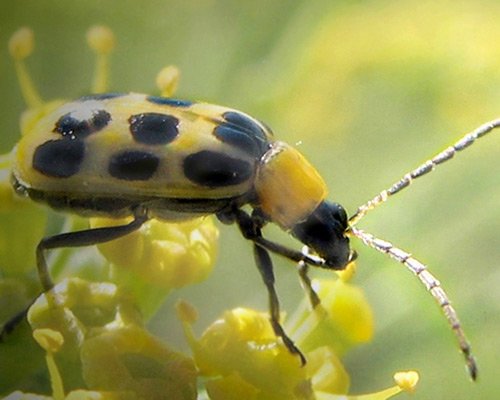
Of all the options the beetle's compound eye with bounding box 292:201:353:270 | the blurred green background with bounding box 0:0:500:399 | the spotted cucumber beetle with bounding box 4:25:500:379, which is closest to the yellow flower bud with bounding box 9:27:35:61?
the blurred green background with bounding box 0:0:500:399

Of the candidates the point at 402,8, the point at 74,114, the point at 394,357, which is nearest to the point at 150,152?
the point at 74,114

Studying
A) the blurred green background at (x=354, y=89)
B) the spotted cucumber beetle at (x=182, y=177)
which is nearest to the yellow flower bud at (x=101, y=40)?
the blurred green background at (x=354, y=89)

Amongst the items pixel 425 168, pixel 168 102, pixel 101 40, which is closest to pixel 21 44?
pixel 101 40

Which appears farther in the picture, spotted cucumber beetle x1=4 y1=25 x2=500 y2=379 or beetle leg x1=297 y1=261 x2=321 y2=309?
beetle leg x1=297 y1=261 x2=321 y2=309

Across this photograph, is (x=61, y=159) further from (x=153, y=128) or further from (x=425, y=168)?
(x=425, y=168)

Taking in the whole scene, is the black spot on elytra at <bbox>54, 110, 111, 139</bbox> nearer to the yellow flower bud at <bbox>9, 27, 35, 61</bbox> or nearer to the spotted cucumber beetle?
the spotted cucumber beetle

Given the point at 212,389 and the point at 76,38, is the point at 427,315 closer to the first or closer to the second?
the point at 212,389

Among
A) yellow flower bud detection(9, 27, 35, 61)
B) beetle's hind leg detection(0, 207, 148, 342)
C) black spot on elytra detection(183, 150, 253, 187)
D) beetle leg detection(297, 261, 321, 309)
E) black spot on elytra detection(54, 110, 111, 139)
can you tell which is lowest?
beetle leg detection(297, 261, 321, 309)
